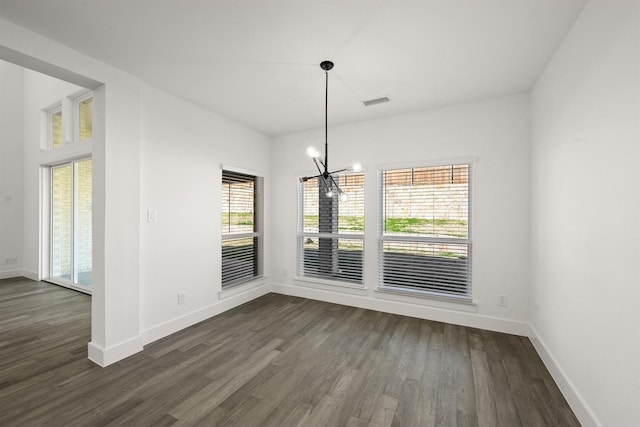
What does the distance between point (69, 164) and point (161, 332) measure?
4084mm

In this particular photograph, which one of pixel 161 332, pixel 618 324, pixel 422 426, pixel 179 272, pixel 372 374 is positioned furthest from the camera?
pixel 179 272

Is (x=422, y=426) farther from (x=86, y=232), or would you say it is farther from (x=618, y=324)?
(x=86, y=232)

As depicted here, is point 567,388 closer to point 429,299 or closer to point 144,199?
point 429,299

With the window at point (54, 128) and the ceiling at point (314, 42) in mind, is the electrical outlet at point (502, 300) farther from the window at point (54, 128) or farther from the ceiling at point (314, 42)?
the window at point (54, 128)

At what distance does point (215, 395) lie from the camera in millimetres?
2084

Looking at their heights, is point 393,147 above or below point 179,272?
above

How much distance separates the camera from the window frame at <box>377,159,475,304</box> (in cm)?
343

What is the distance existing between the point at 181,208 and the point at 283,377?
227 cm

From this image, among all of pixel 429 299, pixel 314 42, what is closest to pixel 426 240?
pixel 429 299

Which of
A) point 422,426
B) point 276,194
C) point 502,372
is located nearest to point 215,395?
point 422,426

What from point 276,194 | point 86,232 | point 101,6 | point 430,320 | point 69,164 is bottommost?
point 430,320

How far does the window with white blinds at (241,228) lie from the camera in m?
4.02

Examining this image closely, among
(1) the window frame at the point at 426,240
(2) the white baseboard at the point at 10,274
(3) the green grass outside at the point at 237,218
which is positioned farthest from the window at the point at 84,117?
(1) the window frame at the point at 426,240

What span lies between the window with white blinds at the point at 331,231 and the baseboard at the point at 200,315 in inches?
33.3
